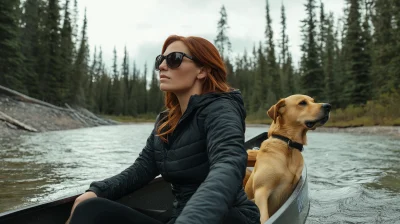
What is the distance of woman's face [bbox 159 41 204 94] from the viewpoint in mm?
2205

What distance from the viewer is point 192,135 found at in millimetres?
2084

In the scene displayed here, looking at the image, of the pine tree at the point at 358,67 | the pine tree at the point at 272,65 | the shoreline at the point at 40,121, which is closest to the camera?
the shoreline at the point at 40,121

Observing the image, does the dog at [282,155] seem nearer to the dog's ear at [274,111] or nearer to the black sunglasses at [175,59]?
the dog's ear at [274,111]

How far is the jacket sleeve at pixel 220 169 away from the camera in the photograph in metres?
1.46

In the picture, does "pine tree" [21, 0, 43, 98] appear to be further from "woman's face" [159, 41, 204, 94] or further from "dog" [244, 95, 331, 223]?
"woman's face" [159, 41, 204, 94]

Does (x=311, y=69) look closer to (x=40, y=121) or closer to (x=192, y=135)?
(x=40, y=121)

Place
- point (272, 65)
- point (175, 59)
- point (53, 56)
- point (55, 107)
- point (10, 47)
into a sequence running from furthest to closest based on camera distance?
point (272, 65) < point (53, 56) < point (10, 47) < point (55, 107) < point (175, 59)

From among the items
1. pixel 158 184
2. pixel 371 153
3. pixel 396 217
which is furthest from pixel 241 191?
pixel 371 153

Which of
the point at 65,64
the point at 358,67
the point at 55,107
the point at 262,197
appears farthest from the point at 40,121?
the point at 358,67

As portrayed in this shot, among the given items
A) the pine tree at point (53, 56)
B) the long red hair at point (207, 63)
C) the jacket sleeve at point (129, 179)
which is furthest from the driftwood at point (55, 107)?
the long red hair at point (207, 63)

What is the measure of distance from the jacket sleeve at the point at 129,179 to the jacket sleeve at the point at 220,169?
0.81 meters

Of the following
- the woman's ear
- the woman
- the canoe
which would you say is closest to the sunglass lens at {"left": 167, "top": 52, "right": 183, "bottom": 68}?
the woman

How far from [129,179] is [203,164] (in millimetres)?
734

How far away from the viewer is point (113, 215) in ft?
7.05
